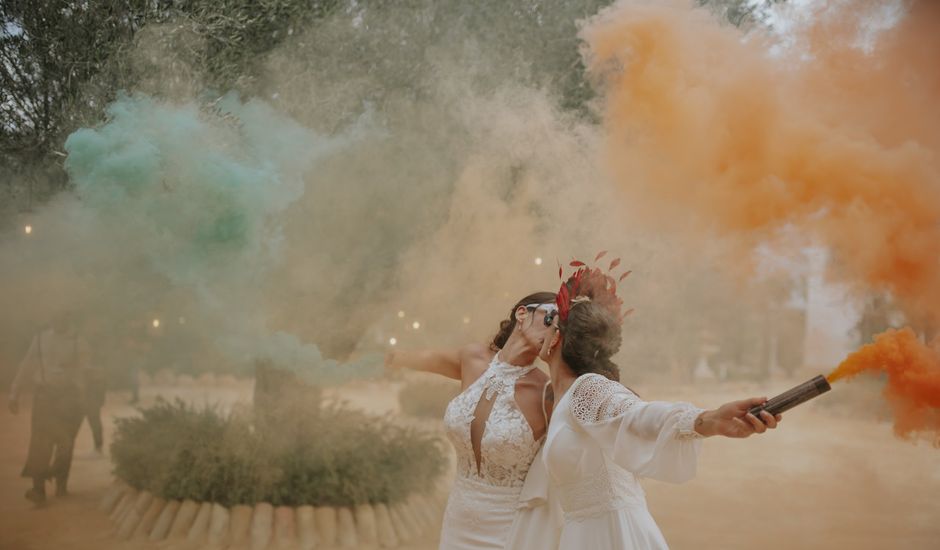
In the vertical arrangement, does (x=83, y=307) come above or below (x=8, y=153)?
below

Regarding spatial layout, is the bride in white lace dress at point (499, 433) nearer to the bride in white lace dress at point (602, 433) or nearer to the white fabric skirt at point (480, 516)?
the white fabric skirt at point (480, 516)

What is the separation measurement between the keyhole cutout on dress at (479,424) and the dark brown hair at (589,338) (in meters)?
0.74

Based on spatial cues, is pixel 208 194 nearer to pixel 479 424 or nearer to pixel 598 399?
pixel 479 424

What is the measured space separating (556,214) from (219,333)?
285cm

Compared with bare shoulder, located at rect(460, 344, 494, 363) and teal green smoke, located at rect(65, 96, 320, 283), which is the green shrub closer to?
teal green smoke, located at rect(65, 96, 320, 283)

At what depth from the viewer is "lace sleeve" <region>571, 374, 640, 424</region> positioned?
8.34 feet

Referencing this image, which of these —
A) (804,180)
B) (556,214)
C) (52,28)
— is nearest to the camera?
(804,180)

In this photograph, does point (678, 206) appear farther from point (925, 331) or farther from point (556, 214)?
point (925, 331)

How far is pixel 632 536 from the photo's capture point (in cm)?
264

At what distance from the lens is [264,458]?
609cm

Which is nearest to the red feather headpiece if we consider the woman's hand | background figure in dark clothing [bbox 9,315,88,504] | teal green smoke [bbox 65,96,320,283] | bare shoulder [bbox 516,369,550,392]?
bare shoulder [bbox 516,369,550,392]

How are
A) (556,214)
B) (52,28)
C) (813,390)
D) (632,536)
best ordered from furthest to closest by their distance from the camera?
(556,214) < (52,28) < (632,536) < (813,390)

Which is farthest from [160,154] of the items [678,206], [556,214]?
[678,206]

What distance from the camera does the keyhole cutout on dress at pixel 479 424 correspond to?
350 cm
